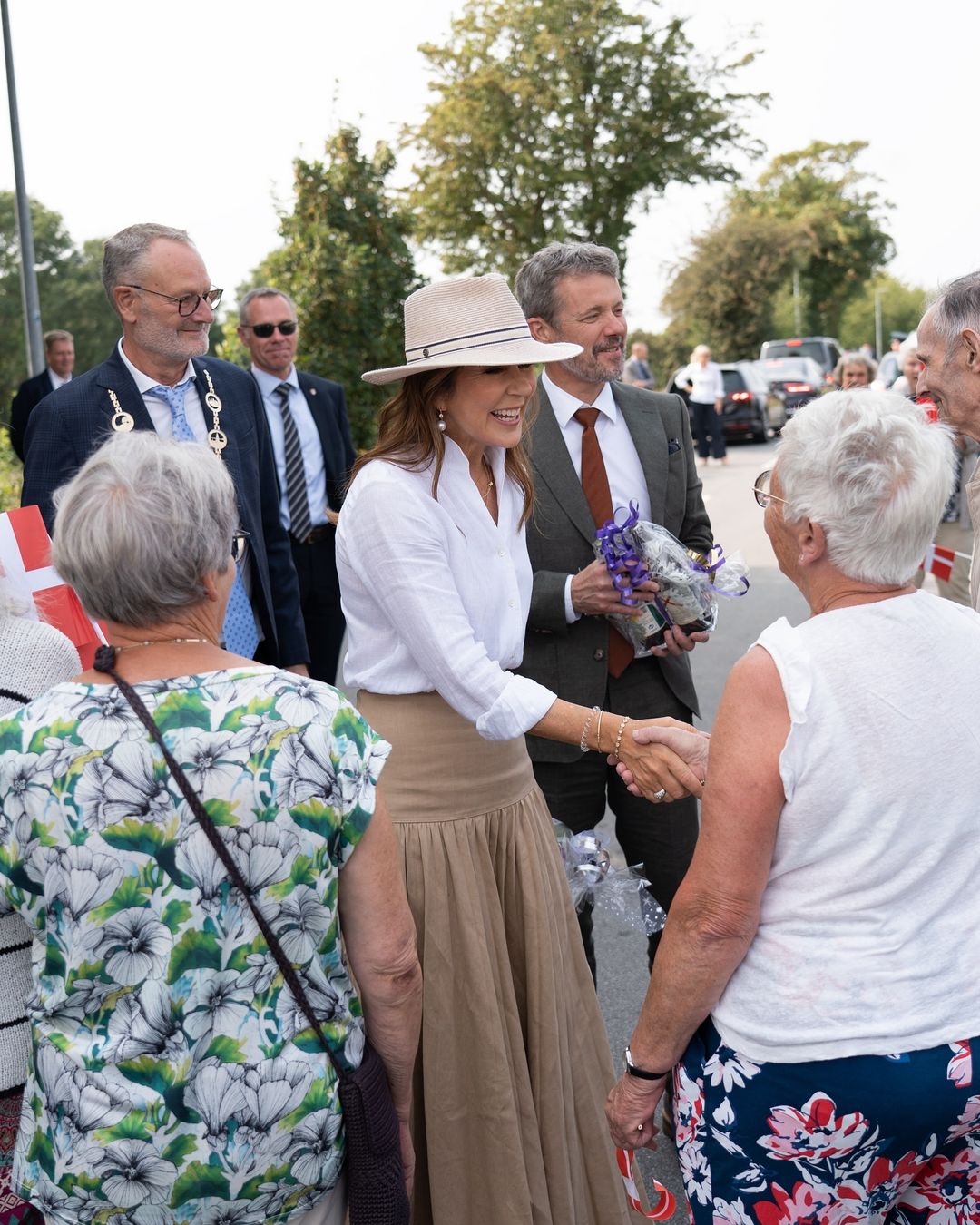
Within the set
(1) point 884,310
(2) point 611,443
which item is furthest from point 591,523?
(1) point 884,310

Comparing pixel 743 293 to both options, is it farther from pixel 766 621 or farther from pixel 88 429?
pixel 88 429

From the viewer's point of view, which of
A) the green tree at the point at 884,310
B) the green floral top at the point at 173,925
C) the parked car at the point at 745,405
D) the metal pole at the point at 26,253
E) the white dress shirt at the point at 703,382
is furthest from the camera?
the green tree at the point at 884,310

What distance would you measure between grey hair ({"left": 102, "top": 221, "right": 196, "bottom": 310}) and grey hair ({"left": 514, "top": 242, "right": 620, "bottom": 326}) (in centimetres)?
110

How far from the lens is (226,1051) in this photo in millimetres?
1877

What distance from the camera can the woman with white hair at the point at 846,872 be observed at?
1.93 meters

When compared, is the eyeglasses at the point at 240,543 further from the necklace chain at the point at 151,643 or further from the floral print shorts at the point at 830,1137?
the floral print shorts at the point at 830,1137

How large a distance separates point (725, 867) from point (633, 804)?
5.61 feet

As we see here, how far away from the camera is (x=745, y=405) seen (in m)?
26.5

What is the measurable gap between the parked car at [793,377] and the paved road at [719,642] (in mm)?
5911

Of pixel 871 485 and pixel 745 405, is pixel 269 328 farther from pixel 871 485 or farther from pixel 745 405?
pixel 745 405

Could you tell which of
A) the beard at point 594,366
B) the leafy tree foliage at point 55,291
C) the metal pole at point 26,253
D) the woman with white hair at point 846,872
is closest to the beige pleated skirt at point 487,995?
the woman with white hair at point 846,872

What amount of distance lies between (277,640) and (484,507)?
163 centimetres

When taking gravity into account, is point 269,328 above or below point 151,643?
above

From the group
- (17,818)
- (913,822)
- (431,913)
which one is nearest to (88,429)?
(431,913)
